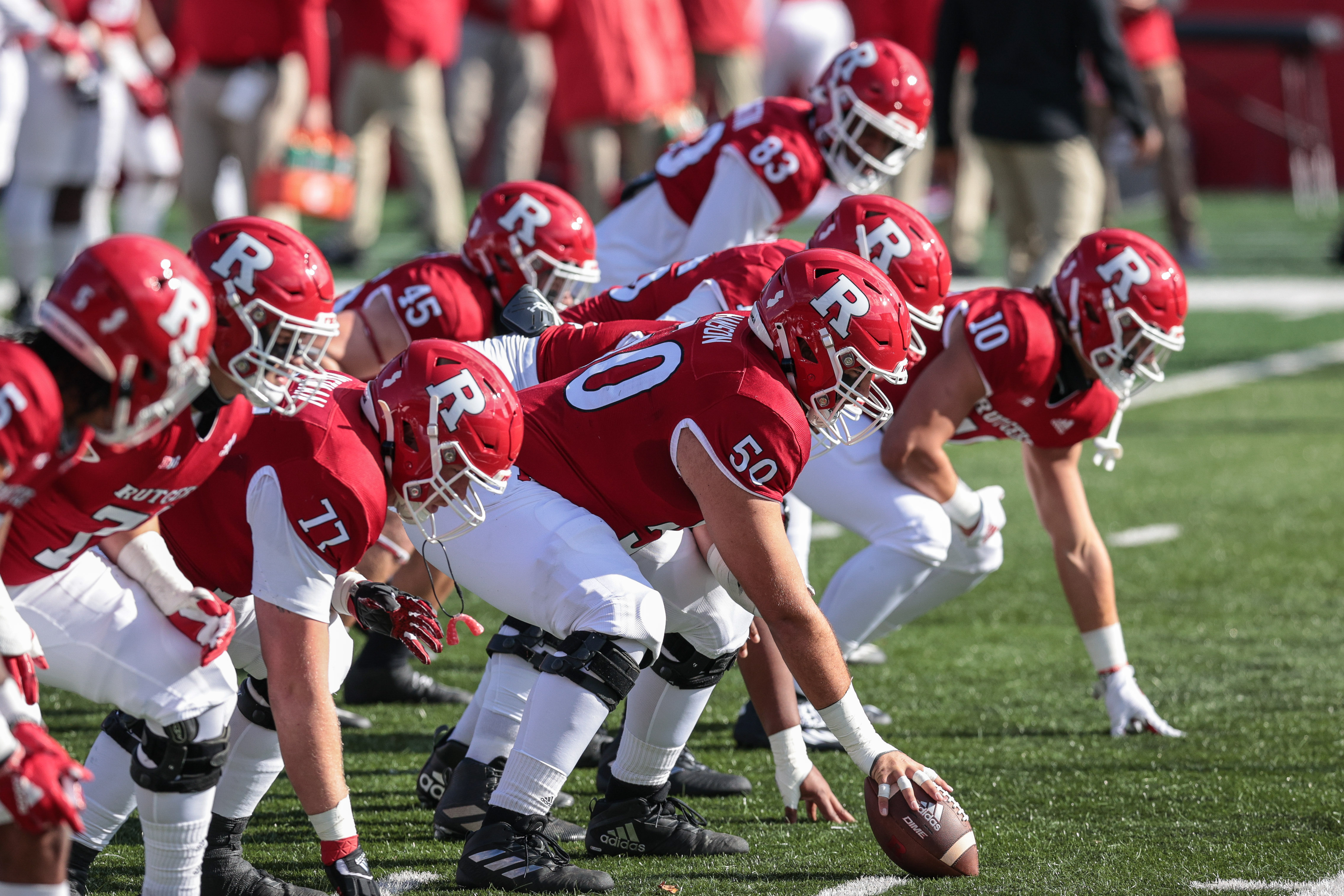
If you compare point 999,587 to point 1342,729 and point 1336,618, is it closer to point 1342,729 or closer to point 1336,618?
point 1336,618

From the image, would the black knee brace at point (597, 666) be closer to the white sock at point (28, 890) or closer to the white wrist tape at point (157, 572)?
the white wrist tape at point (157, 572)

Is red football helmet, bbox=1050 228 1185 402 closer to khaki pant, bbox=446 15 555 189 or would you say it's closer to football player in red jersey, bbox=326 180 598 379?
football player in red jersey, bbox=326 180 598 379

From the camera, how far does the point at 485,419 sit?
3156 millimetres

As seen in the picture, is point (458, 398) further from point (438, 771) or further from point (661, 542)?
point (438, 771)

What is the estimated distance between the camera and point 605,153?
10.2 meters

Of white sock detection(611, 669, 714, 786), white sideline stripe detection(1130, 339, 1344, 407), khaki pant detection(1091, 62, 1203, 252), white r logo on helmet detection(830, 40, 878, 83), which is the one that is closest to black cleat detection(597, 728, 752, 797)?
white sock detection(611, 669, 714, 786)

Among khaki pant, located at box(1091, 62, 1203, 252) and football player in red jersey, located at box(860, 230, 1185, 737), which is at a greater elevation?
football player in red jersey, located at box(860, 230, 1185, 737)

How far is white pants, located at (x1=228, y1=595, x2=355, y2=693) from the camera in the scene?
3283 millimetres

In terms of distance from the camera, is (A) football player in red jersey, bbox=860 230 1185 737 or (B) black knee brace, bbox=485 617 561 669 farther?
(A) football player in red jersey, bbox=860 230 1185 737

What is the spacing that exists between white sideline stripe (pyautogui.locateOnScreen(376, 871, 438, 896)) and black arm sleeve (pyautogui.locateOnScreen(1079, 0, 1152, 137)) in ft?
18.5

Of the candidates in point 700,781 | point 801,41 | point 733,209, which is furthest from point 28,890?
point 801,41

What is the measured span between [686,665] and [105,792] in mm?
1166

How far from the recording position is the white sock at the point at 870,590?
14.4 ft

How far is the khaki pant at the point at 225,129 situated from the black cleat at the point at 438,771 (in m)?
5.51
